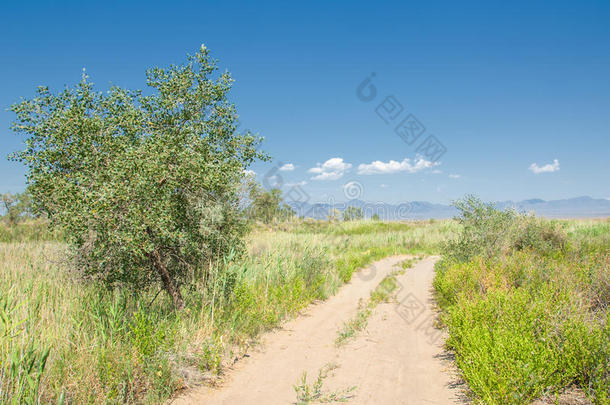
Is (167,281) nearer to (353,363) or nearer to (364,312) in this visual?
(353,363)

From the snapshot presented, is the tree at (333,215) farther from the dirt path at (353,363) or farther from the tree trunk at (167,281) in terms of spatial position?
the tree trunk at (167,281)

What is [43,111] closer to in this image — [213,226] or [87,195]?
[87,195]

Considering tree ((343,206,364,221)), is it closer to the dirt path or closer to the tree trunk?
the dirt path

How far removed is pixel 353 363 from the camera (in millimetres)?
5371

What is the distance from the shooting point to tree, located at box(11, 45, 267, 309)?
4695 millimetres

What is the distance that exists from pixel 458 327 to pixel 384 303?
14.2 ft

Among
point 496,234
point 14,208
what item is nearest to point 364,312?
point 496,234

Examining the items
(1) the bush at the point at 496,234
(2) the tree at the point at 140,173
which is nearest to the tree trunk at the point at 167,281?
(2) the tree at the point at 140,173

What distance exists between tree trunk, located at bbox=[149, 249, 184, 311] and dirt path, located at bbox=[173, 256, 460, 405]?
1.57m

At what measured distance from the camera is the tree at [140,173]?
470 cm

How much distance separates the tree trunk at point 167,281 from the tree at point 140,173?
2 cm

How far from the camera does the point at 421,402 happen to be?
4.09 m

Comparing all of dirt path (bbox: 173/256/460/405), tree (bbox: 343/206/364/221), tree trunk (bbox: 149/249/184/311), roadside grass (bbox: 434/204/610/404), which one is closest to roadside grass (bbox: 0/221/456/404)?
tree trunk (bbox: 149/249/184/311)

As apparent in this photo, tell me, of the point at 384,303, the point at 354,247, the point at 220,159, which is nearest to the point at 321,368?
the point at 220,159
